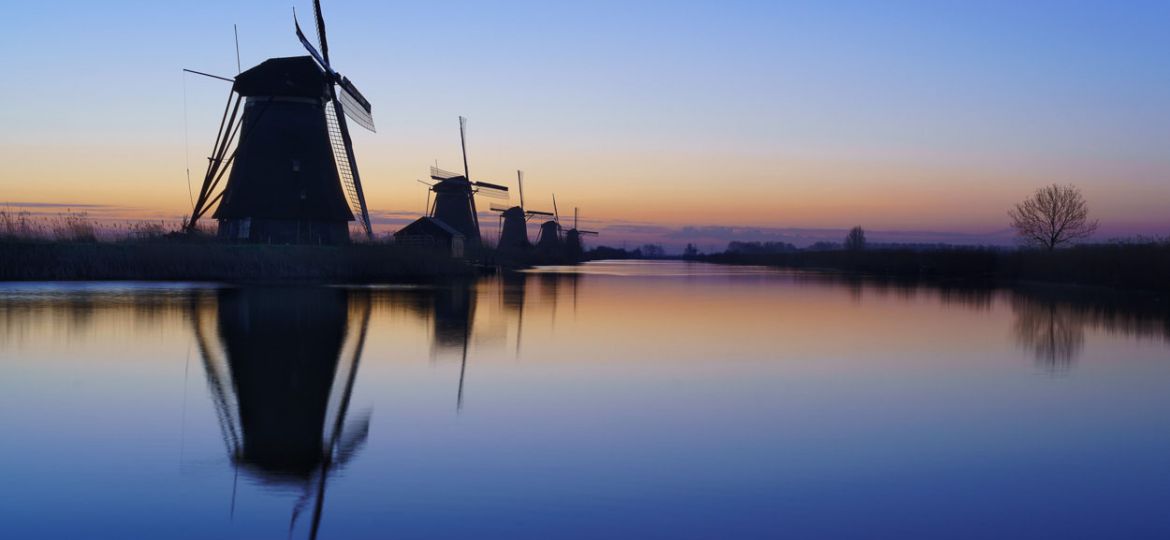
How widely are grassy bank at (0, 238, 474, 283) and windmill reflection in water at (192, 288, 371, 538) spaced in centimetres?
945

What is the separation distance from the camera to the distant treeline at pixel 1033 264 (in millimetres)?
25922

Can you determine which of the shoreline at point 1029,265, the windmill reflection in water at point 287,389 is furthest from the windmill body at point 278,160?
the shoreline at point 1029,265

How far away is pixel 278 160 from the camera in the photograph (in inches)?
998

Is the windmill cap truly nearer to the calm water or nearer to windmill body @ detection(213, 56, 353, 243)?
windmill body @ detection(213, 56, 353, 243)

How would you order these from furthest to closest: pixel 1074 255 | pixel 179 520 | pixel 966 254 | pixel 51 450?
1. pixel 966 254
2. pixel 1074 255
3. pixel 51 450
4. pixel 179 520

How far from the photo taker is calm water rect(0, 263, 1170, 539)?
175 inches

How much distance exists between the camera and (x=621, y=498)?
474 cm

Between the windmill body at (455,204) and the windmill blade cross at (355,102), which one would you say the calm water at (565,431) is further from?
the windmill body at (455,204)

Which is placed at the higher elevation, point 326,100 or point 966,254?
point 326,100

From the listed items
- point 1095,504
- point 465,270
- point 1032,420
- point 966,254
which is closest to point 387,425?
point 1095,504

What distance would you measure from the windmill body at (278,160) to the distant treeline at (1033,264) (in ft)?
77.1

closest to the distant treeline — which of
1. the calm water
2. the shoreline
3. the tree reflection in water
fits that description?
the shoreline

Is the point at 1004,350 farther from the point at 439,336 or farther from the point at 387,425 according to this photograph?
the point at 387,425

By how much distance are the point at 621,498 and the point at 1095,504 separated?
2.54 meters
